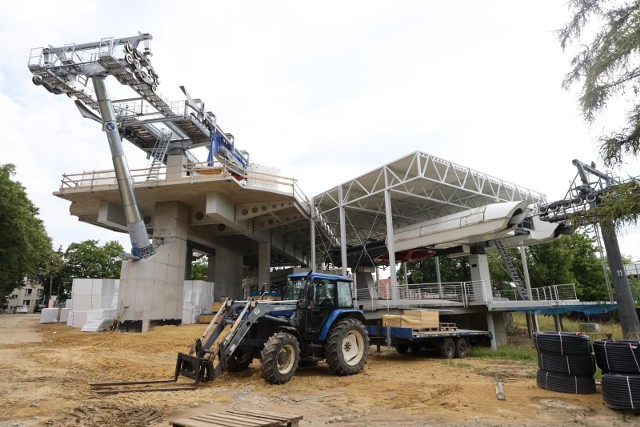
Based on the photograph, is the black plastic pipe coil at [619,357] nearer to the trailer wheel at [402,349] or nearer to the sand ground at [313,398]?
the sand ground at [313,398]

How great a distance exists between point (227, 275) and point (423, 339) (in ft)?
72.4

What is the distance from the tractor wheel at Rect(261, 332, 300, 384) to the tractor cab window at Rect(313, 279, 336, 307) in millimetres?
1328

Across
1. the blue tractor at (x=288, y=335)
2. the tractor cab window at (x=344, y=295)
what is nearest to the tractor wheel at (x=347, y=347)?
the blue tractor at (x=288, y=335)

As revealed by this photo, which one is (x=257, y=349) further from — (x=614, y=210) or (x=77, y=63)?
(x=77, y=63)

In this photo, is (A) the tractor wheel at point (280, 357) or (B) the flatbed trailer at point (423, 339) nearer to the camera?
(A) the tractor wheel at point (280, 357)

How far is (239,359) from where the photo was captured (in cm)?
938

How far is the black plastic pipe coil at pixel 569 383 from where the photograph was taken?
7695mm

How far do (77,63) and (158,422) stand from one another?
65.3 ft

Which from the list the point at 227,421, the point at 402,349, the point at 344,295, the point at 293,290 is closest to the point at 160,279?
the point at 402,349

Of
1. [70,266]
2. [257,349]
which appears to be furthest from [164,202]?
[70,266]

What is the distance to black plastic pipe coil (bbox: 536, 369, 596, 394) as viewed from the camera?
7695mm

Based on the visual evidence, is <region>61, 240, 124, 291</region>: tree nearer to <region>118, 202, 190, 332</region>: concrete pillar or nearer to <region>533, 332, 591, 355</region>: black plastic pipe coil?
<region>118, 202, 190, 332</region>: concrete pillar

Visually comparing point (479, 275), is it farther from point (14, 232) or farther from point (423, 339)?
point (14, 232)

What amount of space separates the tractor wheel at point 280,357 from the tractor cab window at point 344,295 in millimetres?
1995
